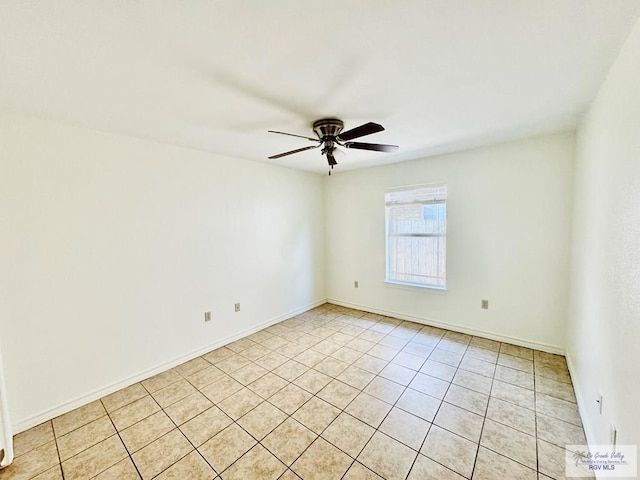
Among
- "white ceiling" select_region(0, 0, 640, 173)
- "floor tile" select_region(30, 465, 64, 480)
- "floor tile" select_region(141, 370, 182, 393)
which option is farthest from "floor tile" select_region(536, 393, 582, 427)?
"floor tile" select_region(30, 465, 64, 480)

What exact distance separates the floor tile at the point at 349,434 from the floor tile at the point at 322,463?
0.05 m

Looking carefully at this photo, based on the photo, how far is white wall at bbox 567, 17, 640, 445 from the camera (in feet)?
3.76

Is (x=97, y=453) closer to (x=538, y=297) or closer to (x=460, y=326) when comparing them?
(x=460, y=326)

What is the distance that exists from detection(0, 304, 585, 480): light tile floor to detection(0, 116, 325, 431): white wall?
0.96ft

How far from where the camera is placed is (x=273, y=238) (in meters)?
3.89

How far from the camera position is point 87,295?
7.48ft

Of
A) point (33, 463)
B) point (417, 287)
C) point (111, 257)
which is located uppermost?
point (111, 257)

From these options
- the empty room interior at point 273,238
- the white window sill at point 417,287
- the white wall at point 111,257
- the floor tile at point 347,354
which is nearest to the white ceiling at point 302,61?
the empty room interior at point 273,238

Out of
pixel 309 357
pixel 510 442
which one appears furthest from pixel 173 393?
pixel 510 442

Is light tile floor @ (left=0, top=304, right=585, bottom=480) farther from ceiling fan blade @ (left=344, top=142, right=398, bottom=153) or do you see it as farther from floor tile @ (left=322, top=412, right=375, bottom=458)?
ceiling fan blade @ (left=344, top=142, right=398, bottom=153)

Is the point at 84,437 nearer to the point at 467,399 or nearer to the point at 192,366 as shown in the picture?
the point at 192,366

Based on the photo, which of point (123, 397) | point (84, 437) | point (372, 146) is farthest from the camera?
point (123, 397)

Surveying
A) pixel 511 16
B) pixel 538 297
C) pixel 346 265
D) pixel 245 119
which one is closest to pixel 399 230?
pixel 346 265

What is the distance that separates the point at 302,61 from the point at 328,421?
238 centimetres
